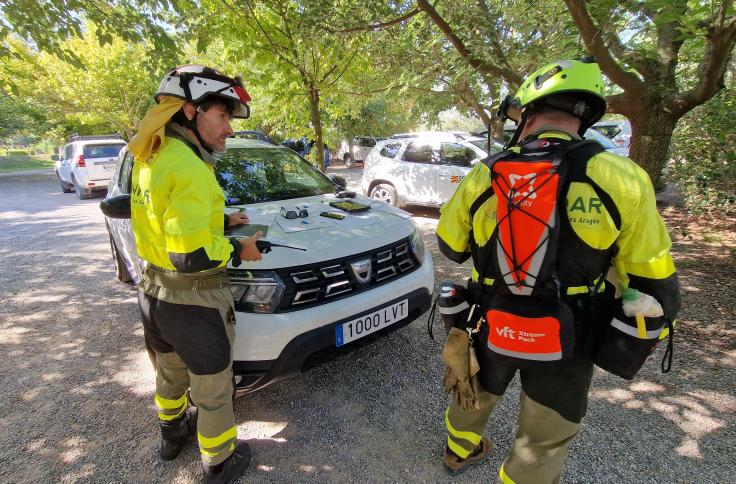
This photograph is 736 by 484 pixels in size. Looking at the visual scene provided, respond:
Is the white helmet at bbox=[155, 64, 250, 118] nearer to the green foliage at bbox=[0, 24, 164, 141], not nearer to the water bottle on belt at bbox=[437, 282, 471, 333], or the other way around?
the water bottle on belt at bbox=[437, 282, 471, 333]

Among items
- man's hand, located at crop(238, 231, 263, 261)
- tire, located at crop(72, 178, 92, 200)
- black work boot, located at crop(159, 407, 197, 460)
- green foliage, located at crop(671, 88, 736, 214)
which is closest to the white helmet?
man's hand, located at crop(238, 231, 263, 261)

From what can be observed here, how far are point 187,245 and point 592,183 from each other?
1524 millimetres

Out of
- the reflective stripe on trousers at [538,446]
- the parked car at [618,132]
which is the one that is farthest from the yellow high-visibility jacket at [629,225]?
the parked car at [618,132]

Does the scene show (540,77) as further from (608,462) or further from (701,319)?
(701,319)

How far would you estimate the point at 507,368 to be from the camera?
5.43 ft

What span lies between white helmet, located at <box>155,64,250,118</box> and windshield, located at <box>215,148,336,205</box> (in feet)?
4.09

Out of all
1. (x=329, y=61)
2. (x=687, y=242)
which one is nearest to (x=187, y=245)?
(x=329, y=61)

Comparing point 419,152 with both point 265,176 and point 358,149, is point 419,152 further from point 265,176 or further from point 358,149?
point 358,149

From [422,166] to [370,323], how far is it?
19.3ft

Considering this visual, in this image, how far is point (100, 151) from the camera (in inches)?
454

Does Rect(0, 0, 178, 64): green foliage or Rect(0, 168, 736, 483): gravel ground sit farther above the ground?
Rect(0, 0, 178, 64): green foliage

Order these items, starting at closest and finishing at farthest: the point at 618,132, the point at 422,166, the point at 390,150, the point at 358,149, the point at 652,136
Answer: the point at 652,136 < the point at 422,166 < the point at 390,150 < the point at 618,132 < the point at 358,149

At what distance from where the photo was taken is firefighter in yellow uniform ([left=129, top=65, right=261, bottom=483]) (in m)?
1.57

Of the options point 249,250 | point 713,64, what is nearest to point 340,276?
point 249,250
